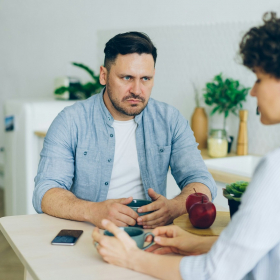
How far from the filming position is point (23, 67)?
201 inches

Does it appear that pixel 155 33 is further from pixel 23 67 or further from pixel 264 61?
pixel 264 61

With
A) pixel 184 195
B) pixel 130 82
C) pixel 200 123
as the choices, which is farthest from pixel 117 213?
pixel 200 123

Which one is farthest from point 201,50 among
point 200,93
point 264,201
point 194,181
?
point 264,201

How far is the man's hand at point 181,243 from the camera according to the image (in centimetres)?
118

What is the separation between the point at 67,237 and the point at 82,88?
9.28 feet

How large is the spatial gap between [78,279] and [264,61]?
686 millimetres

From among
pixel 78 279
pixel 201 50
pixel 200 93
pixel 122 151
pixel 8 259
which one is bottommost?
pixel 8 259

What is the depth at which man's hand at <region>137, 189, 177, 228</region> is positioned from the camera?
56.2 inches

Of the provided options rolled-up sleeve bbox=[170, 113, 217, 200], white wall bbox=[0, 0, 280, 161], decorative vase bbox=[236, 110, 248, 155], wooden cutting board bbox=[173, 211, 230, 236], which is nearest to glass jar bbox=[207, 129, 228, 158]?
decorative vase bbox=[236, 110, 248, 155]

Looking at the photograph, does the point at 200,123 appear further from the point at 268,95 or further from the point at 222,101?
the point at 268,95

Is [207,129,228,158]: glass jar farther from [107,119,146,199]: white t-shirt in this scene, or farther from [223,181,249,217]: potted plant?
[223,181,249,217]: potted plant

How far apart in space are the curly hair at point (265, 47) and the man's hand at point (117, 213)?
638 mm

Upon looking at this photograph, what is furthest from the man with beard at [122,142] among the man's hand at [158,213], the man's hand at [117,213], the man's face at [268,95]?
the man's face at [268,95]

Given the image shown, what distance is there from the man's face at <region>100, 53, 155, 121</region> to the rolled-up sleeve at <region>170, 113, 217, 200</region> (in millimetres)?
232
